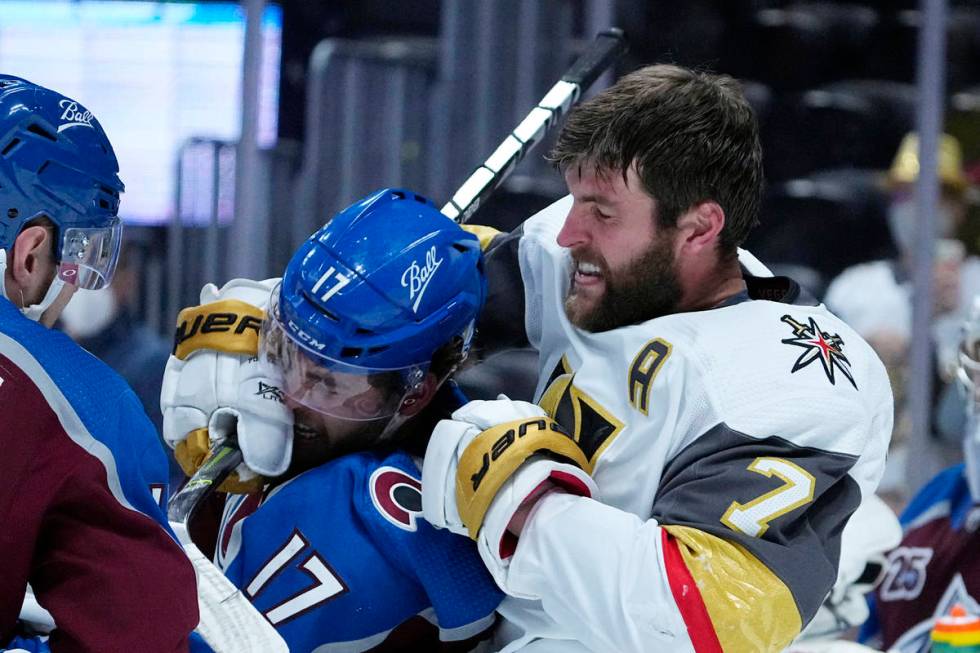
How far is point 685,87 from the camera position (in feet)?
5.53

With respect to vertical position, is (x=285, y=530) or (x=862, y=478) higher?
(x=862, y=478)

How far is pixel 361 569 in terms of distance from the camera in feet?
5.29

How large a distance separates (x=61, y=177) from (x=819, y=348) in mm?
832

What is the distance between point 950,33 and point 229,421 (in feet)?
10.7

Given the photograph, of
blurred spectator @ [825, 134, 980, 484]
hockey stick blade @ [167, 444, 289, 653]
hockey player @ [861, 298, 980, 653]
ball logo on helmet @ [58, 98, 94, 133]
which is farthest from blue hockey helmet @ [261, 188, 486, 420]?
blurred spectator @ [825, 134, 980, 484]

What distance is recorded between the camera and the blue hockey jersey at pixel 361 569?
160 cm

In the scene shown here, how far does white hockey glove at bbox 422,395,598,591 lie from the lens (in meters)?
1.47

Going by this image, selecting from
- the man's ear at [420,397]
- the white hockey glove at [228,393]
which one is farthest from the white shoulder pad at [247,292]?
the man's ear at [420,397]

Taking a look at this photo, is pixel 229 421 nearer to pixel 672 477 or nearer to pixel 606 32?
pixel 672 477

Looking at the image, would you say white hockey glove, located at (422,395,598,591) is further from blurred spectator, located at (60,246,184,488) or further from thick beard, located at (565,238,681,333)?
blurred spectator, located at (60,246,184,488)

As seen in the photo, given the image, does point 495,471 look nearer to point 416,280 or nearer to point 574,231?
point 416,280

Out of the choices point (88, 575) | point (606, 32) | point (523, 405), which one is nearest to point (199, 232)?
point (606, 32)

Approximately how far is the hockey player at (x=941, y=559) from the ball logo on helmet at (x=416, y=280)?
4.31 ft

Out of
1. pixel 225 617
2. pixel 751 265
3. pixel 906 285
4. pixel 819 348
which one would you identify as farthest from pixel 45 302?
pixel 906 285
